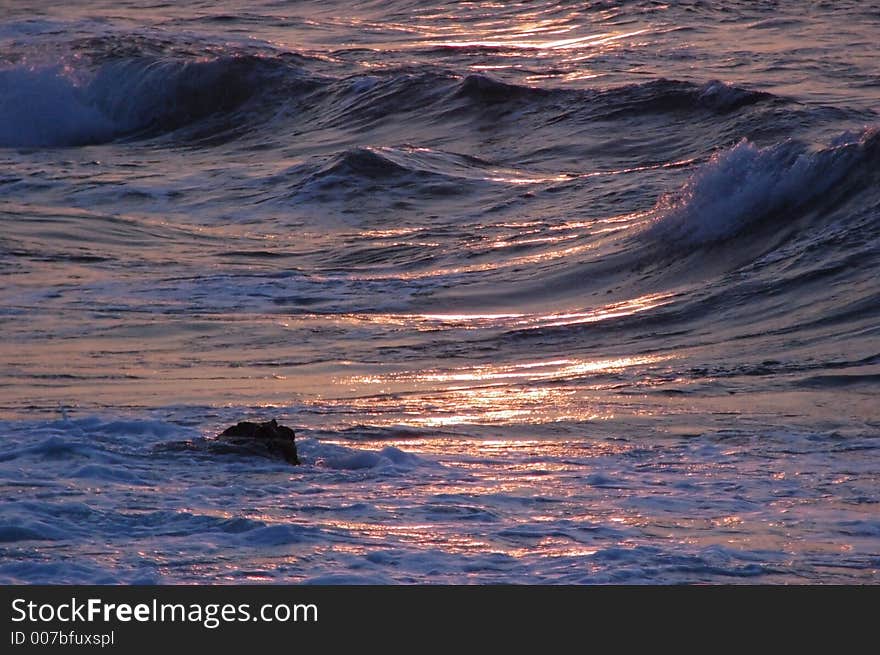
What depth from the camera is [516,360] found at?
8219 mm

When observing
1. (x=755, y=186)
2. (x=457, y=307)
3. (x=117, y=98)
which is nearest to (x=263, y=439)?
(x=457, y=307)

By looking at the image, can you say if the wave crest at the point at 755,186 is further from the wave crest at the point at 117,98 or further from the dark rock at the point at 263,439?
the wave crest at the point at 117,98

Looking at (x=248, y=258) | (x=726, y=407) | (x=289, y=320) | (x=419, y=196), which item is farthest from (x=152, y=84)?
(x=726, y=407)

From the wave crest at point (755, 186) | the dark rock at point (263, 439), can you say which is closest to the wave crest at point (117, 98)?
the wave crest at point (755, 186)

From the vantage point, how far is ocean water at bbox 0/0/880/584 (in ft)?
16.5

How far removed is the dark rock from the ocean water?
9 centimetres

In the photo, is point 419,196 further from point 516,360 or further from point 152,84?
point 152,84

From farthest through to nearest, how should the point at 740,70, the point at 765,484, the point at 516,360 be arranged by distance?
the point at 740,70
the point at 516,360
the point at 765,484

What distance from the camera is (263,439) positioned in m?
5.96

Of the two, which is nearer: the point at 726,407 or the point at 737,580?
the point at 737,580

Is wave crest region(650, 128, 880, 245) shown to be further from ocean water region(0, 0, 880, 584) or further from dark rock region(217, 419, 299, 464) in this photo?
dark rock region(217, 419, 299, 464)

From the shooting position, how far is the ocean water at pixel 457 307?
5023 millimetres

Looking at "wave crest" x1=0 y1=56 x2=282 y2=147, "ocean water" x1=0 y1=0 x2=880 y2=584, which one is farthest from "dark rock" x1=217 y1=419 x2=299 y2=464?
"wave crest" x1=0 y1=56 x2=282 y2=147
